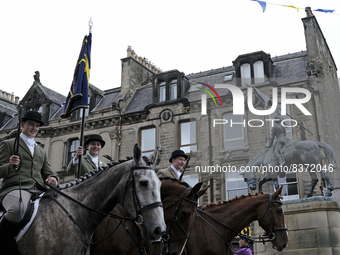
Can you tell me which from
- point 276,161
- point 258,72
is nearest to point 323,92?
point 258,72

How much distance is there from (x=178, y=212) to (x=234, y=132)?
18.6 m

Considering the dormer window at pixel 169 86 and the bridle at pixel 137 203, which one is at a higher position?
the dormer window at pixel 169 86

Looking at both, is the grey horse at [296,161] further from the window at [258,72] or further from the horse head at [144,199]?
the horse head at [144,199]

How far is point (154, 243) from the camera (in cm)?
686

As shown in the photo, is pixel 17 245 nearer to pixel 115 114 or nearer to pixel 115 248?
pixel 115 248

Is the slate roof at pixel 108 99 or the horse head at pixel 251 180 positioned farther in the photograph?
the slate roof at pixel 108 99

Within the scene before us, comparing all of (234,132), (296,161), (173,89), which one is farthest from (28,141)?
(173,89)

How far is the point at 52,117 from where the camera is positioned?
3200 cm

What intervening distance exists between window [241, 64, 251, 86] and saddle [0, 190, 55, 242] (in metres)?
21.6

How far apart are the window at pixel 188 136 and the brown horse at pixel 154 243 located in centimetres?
1900

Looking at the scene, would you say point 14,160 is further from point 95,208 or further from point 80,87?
point 80,87

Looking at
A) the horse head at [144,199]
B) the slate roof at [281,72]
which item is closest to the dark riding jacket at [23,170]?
the horse head at [144,199]

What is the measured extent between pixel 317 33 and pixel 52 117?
1939cm

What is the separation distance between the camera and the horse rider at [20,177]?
5.45 m
